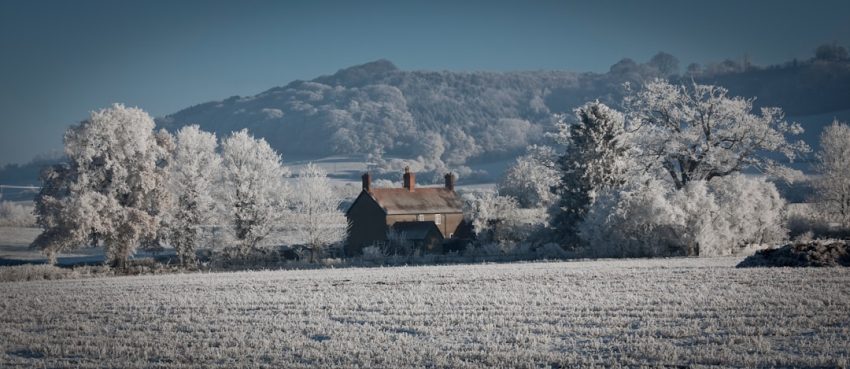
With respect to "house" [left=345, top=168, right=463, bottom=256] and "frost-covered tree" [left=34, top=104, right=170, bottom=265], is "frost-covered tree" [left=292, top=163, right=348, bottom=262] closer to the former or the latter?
"house" [left=345, top=168, right=463, bottom=256]

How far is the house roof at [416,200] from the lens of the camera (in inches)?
3110

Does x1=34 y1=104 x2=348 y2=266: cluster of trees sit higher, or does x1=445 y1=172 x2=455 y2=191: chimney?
x1=445 y1=172 x2=455 y2=191: chimney

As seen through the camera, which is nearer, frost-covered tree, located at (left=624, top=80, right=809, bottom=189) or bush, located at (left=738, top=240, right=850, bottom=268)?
bush, located at (left=738, top=240, right=850, bottom=268)

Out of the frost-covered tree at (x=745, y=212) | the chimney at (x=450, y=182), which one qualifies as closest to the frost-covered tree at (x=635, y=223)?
the frost-covered tree at (x=745, y=212)

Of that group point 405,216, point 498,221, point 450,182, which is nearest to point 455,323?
point 498,221

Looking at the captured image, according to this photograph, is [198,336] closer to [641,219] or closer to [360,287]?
[360,287]

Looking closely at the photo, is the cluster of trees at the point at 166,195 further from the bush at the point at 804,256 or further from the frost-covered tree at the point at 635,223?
the bush at the point at 804,256

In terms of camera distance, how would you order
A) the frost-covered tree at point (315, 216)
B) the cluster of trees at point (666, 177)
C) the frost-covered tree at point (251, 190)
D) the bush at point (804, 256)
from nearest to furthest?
the bush at point (804, 256)
the cluster of trees at point (666, 177)
the frost-covered tree at point (251, 190)
the frost-covered tree at point (315, 216)

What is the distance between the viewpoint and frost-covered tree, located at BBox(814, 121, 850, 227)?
2950 inches

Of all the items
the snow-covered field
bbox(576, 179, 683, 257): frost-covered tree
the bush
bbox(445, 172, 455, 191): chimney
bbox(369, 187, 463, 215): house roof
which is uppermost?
bbox(445, 172, 455, 191): chimney

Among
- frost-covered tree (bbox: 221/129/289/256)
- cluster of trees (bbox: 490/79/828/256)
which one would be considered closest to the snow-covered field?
cluster of trees (bbox: 490/79/828/256)

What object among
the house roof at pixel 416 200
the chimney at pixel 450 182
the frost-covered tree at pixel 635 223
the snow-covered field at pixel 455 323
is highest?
the chimney at pixel 450 182

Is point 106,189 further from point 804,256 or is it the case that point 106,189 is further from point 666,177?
point 666,177

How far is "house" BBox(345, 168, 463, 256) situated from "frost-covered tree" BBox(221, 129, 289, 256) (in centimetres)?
1442
